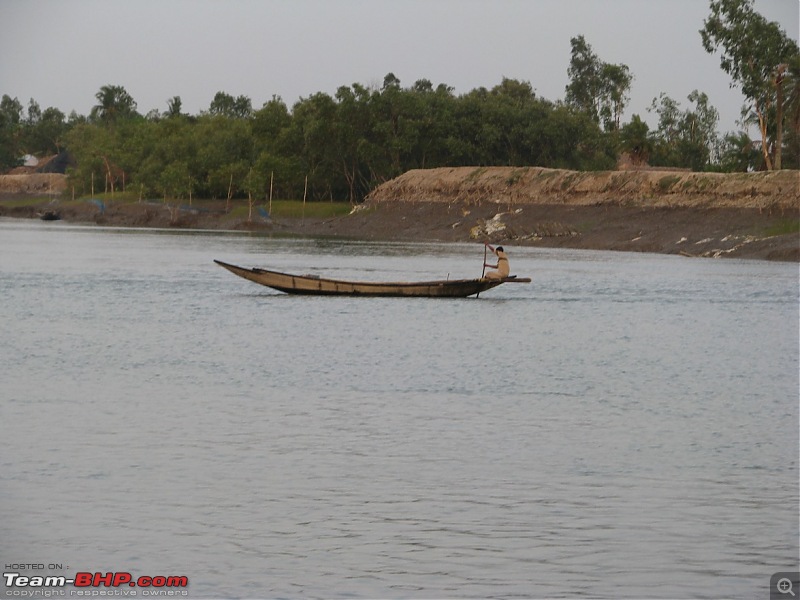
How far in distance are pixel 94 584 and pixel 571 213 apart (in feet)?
298

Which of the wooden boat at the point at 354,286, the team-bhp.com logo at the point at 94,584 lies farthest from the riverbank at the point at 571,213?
the team-bhp.com logo at the point at 94,584

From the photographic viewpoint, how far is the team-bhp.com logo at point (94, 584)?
473 inches

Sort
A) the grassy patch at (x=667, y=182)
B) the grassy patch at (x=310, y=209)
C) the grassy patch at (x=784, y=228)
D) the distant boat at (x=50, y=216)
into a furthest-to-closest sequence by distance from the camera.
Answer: the distant boat at (x=50, y=216) → the grassy patch at (x=310, y=209) → the grassy patch at (x=667, y=182) → the grassy patch at (x=784, y=228)

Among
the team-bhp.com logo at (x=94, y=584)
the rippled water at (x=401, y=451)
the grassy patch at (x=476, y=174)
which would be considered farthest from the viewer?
the grassy patch at (x=476, y=174)

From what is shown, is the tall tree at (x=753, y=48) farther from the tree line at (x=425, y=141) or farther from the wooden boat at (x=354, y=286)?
the wooden boat at (x=354, y=286)

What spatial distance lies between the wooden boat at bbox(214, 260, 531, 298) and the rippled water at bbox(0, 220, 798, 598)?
139 inches

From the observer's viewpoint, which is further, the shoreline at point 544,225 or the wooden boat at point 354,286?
the shoreline at point 544,225

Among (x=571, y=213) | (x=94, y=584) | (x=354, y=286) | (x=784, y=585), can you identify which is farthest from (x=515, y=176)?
(x=94, y=584)

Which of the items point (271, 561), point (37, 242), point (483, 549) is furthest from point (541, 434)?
point (37, 242)

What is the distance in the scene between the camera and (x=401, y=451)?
18.6 m

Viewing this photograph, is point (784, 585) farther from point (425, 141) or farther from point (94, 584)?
point (425, 141)

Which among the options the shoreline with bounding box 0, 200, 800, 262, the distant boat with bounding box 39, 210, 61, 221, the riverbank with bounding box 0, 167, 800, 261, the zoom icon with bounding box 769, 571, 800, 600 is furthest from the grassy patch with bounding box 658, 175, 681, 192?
the distant boat with bounding box 39, 210, 61, 221

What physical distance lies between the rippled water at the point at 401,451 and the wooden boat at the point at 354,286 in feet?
11.6

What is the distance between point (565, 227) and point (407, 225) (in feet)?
70.5
